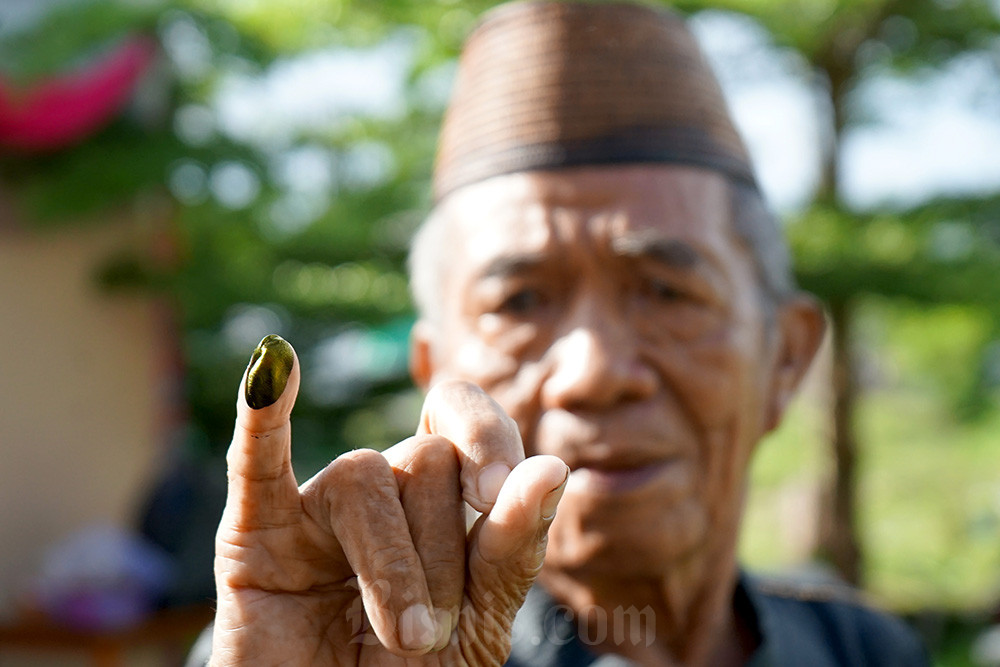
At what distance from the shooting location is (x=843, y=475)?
4742mm

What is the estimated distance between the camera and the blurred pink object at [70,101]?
3586 millimetres

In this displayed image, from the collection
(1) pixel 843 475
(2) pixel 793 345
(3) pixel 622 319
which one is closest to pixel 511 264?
(3) pixel 622 319

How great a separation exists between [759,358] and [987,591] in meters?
5.79

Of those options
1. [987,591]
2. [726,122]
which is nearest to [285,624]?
[726,122]

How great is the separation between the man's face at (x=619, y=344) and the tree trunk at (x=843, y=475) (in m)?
3.48

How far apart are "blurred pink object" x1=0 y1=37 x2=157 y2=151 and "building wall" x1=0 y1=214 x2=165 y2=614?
14.9 inches

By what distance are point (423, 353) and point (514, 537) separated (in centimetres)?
85

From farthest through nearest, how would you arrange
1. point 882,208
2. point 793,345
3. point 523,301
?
1. point 882,208
2. point 793,345
3. point 523,301

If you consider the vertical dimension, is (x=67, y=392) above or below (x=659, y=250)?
below

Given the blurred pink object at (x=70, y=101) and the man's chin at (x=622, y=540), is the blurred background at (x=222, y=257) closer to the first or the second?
the blurred pink object at (x=70, y=101)

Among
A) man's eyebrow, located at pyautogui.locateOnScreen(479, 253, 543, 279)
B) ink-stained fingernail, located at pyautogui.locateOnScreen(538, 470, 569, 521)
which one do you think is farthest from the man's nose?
ink-stained fingernail, located at pyautogui.locateOnScreen(538, 470, 569, 521)

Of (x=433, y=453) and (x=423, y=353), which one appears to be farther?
(x=423, y=353)

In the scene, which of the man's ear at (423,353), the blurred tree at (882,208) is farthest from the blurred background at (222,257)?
the man's ear at (423,353)

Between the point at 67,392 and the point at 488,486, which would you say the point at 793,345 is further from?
the point at 67,392
